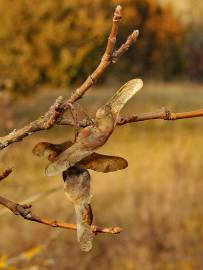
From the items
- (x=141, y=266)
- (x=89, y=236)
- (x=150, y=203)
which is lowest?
(x=89, y=236)

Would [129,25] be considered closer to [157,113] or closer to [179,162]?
[179,162]

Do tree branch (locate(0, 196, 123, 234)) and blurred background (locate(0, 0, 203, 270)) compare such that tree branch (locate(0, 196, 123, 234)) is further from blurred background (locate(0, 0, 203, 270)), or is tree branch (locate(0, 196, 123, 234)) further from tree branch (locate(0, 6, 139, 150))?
blurred background (locate(0, 0, 203, 270))

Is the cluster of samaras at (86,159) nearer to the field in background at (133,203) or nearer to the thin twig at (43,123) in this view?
the thin twig at (43,123)

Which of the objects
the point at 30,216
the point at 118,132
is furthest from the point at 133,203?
the point at 30,216

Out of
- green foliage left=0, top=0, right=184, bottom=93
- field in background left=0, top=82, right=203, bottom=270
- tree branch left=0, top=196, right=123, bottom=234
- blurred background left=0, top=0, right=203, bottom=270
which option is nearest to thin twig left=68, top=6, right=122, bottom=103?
tree branch left=0, top=196, right=123, bottom=234

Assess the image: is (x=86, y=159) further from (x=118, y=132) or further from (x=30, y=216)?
(x=118, y=132)

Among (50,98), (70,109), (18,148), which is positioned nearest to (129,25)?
(50,98)
